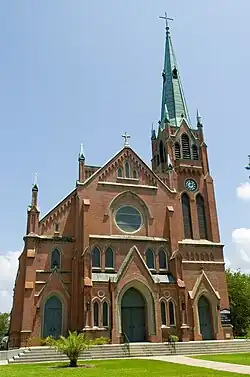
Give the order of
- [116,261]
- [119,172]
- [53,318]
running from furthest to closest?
[119,172]
[116,261]
[53,318]

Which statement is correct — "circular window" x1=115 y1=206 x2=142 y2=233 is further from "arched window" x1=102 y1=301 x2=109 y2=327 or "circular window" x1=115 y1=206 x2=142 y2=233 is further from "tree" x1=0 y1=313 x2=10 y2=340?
"tree" x1=0 y1=313 x2=10 y2=340

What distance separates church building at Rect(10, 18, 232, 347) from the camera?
113 feet

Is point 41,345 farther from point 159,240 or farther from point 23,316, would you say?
point 159,240

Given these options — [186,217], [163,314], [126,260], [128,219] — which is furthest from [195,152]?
[163,314]

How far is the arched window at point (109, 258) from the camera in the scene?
122 feet

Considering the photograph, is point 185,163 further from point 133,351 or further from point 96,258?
point 133,351

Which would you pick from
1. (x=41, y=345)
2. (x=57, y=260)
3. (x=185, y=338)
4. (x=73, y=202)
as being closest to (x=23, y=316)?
(x=41, y=345)

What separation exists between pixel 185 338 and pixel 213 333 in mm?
3808

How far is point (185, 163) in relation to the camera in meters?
45.7

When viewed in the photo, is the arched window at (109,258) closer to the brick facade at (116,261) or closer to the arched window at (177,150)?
the brick facade at (116,261)

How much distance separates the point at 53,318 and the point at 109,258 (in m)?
7.42

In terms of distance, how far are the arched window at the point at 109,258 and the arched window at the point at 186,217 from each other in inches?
360

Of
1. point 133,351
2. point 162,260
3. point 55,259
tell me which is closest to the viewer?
point 133,351

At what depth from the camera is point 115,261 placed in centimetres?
3719
